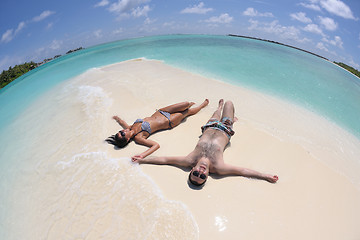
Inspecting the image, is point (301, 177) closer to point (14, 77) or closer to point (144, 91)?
point (144, 91)

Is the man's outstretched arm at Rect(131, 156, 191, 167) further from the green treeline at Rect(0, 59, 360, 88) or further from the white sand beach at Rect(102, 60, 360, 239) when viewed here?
the green treeline at Rect(0, 59, 360, 88)

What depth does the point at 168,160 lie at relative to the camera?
363 centimetres

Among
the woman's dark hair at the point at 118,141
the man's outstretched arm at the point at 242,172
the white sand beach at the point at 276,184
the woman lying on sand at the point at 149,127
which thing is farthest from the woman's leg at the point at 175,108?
the man's outstretched arm at the point at 242,172

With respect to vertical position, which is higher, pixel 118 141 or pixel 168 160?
pixel 168 160

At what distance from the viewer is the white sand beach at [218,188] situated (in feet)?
8.52

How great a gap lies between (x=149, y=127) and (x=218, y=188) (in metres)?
2.35

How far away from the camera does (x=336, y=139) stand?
4.85m

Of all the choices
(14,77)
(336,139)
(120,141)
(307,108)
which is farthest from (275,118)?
(14,77)

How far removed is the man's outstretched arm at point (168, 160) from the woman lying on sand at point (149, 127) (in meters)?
0.10

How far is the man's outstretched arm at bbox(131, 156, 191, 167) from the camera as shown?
11.5ft

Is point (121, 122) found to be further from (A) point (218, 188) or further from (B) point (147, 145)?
(A) point (218, 188)

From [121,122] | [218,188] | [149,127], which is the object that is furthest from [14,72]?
[218,188]

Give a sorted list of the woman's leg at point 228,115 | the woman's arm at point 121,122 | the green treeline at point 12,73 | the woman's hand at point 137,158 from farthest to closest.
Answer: the green treeline at point 12,73, the woman's arm at point 121,122, the woman's leg at point 228,115, the woman's hand at point 137,158

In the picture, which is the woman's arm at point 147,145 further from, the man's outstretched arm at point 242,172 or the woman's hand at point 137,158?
the man's outstretched arm at point 242,172
